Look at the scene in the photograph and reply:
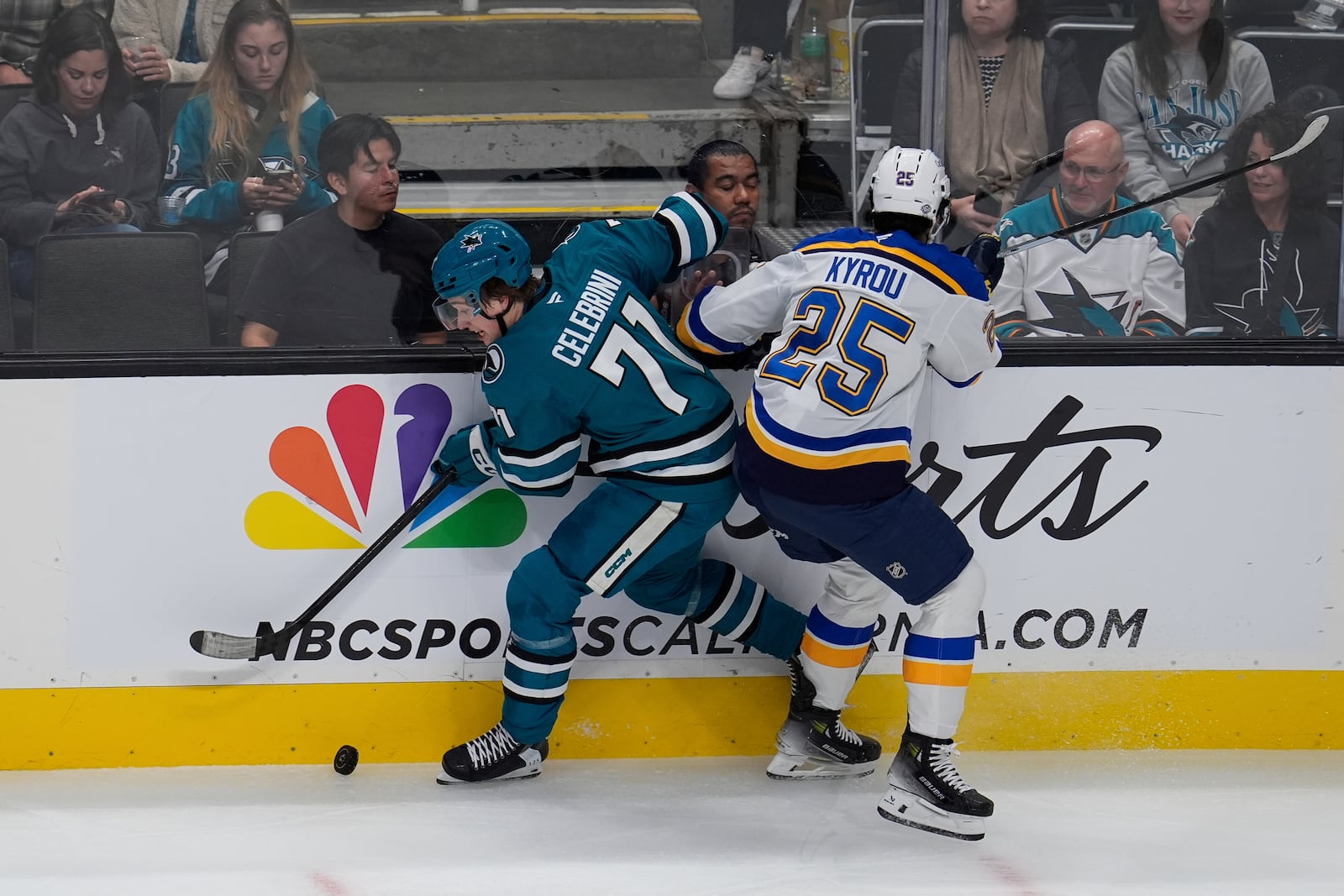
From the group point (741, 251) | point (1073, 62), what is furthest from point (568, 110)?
point (1073, 62)

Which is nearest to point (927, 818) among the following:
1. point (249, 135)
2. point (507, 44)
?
point (507, 44)

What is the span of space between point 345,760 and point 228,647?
13.3 inches

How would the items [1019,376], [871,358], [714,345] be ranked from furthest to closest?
[1019,376] → [714,345] → [871,358]

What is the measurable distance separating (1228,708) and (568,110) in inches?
74.0

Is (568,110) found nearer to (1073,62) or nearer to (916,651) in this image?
(1073,62)

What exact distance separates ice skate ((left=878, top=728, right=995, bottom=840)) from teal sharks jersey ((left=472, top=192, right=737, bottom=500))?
634mm

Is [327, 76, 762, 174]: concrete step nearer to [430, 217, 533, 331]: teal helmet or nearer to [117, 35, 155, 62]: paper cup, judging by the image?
[430, 217, 533, 331]: teal helmet

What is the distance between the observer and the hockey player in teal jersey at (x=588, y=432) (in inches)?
99.7

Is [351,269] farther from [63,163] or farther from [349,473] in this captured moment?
[63,163]

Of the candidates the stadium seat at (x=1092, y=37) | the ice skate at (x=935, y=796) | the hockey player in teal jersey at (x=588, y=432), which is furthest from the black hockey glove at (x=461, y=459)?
the stadium seat at (x=1092, y=37)

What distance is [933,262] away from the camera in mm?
2475

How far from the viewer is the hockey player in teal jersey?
253cm

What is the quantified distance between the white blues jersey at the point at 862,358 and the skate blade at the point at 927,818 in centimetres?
61

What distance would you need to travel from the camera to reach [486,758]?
279 cm
